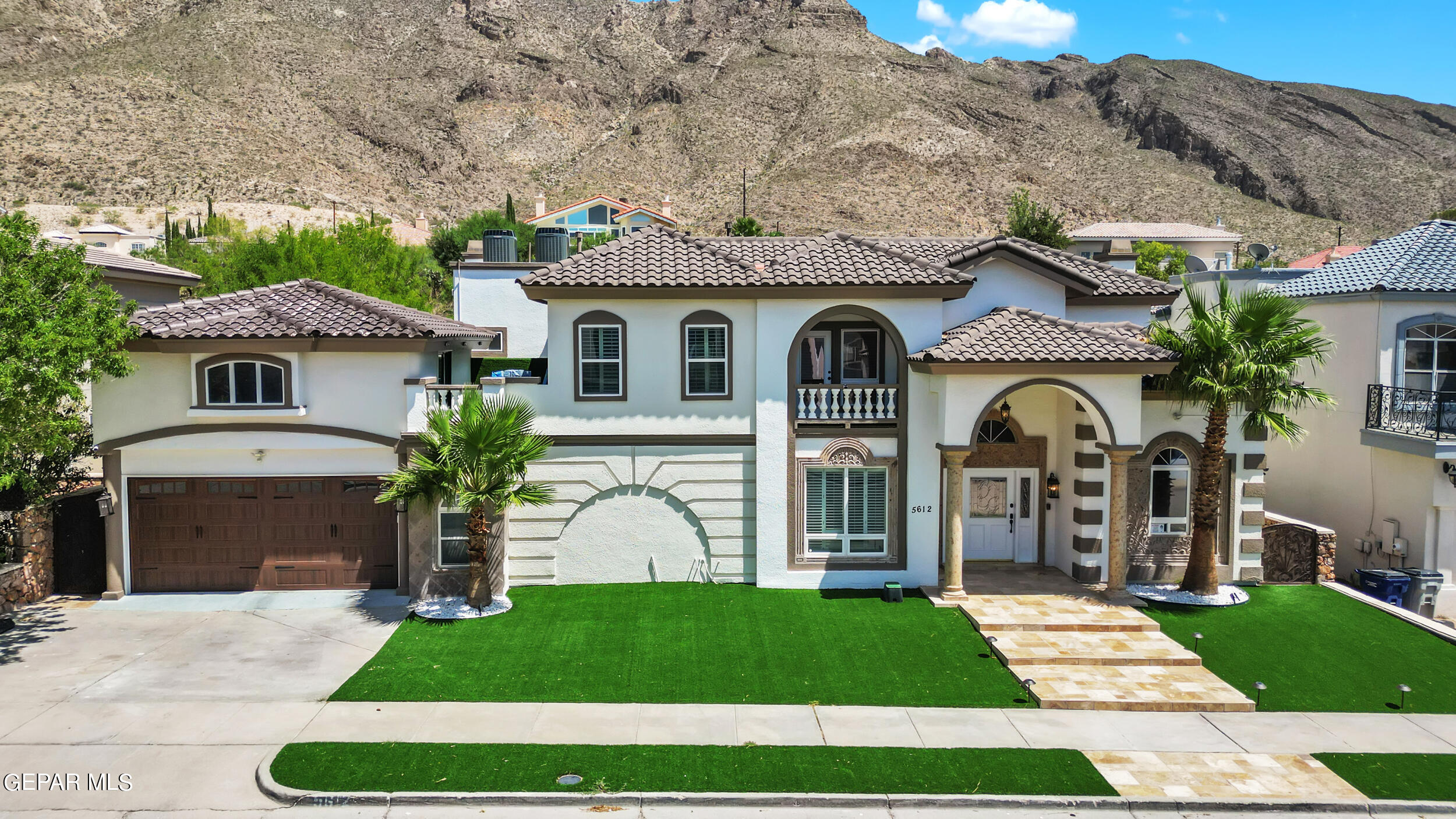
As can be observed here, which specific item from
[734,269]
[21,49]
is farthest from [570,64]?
[734,269]

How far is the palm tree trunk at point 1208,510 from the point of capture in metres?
16.5

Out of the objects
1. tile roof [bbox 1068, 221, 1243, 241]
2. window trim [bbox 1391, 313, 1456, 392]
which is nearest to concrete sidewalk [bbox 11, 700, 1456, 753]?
window trim [bbox 1391, 313, 1456, 392]

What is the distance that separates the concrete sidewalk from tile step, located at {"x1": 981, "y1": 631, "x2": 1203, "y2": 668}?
1543 mm

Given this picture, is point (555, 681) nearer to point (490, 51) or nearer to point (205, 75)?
point (205, 75)

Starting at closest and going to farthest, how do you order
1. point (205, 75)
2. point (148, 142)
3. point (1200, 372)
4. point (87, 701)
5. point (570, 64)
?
point (87, 701) → point (1200, 372) → point (148, 142) → point (205, 75) → point (570, 64)

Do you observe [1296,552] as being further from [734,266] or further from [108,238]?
[108,238]

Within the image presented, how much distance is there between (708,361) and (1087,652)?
27.9 ft

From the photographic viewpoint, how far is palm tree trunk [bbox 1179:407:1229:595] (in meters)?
16.5

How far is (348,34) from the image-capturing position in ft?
377

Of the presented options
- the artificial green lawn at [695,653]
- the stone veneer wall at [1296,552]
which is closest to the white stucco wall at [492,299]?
the artificial green lawn at [695,653]

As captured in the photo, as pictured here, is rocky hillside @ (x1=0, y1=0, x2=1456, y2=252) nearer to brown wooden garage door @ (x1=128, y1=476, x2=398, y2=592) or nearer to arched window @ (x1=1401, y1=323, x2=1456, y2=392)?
arched window @ (x1=1401, y1=323, x2=1456, y2=392)

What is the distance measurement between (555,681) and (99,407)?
418 inches

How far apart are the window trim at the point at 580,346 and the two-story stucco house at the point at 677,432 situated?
51mm

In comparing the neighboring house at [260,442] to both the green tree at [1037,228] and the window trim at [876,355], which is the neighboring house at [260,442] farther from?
the green tree at [1037,228]
